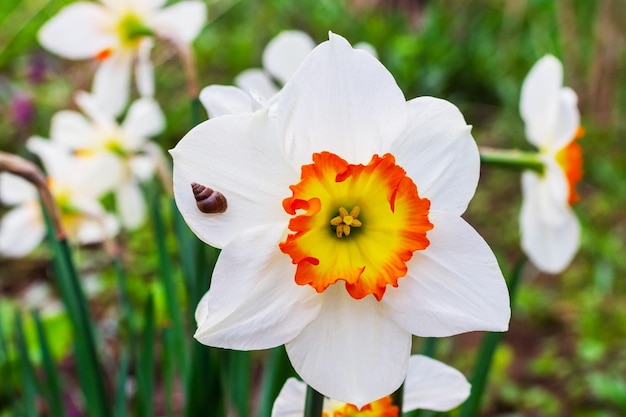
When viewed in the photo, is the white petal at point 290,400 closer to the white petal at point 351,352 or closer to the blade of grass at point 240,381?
the white petal at point 351,352

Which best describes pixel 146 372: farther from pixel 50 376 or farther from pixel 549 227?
pixel 549 227

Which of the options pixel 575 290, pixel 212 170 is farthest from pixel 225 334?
pixel 575 290

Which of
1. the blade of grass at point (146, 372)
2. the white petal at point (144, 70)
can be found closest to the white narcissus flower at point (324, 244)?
the blade of grass at point (146, 372)

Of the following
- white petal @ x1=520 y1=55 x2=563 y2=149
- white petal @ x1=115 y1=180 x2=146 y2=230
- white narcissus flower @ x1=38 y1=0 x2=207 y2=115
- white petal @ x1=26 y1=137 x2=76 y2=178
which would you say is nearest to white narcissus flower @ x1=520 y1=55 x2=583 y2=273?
white petal @ x1=520 y1=55 x2=563 y2=149

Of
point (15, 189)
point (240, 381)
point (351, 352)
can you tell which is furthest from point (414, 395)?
point (15, 189)

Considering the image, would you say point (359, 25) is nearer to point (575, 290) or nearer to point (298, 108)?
point (575, 290)

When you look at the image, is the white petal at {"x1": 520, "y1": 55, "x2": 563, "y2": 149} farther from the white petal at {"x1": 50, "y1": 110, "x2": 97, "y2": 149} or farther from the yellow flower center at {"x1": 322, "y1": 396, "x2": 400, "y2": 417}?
the white petal at {"x1": 50, "y1": 110, "x2": 97, "y2": 149}

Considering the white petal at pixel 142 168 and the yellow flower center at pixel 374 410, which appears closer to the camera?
the yellow flower center at pixel 374 410
